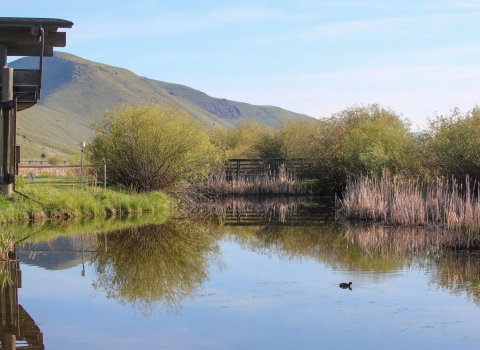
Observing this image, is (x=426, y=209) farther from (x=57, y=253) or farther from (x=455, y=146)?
(x=57, y=253)

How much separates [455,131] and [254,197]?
589 inches

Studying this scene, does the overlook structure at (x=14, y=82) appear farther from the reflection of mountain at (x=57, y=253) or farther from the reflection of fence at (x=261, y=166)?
the reflection of fence at (x=261, y=166)

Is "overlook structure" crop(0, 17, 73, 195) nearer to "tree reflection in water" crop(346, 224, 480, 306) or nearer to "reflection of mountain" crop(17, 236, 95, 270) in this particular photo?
"reflection of mountain" crop(17, 236, 95, 270)

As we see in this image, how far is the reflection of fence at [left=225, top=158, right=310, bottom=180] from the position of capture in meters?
37.1

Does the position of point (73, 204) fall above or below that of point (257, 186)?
below

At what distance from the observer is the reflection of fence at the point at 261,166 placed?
37062mm

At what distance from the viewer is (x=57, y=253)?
534 inches

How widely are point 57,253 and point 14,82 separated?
523 centimetres

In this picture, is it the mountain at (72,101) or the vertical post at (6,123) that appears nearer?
the vertical post at (6,123)

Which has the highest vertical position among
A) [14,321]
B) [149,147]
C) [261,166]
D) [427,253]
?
[149,147]

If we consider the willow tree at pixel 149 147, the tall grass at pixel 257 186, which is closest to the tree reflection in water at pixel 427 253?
the willow tree at pixel 149 147

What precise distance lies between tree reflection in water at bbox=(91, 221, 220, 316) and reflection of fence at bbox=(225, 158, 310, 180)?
19.9 meters

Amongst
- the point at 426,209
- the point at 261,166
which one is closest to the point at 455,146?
the point at 426,209

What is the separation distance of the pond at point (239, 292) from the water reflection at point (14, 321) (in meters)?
0.02
